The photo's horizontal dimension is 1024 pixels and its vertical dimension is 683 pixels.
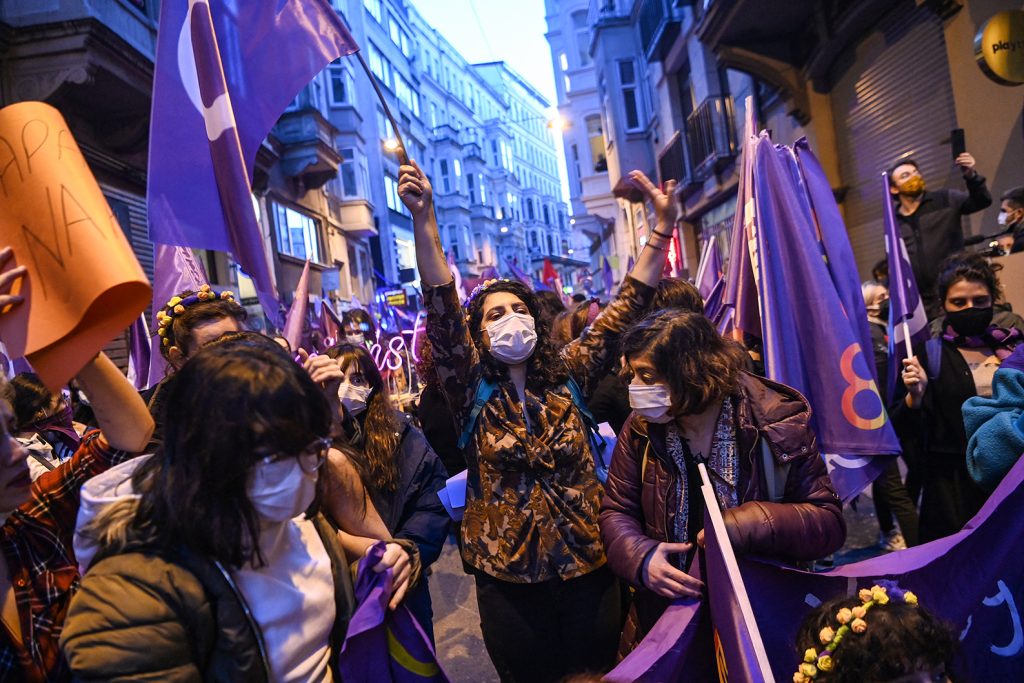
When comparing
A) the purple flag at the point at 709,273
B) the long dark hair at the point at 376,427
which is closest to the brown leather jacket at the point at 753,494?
the long dark hair at the point at 376,427

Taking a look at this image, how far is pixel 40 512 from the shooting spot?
5.84 ft

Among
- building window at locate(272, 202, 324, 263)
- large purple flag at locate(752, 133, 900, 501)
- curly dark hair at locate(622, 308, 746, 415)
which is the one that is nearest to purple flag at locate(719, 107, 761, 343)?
large purple flag at locate(752, 133, 900, 501)

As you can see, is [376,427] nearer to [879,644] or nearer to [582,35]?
[879,644]

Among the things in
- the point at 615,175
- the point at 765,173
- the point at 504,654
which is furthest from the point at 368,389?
the point at 615,175

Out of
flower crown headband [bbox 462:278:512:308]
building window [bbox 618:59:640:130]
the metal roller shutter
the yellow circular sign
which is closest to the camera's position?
flower crown headband [bbox 462:278:512:308]

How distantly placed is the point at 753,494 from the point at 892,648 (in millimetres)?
562

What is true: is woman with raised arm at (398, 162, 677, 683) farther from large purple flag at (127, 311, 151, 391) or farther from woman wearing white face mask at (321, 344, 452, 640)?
large purple flag at (127, 311, 151, 391)

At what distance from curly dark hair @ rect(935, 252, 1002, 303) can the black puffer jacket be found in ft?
10.9

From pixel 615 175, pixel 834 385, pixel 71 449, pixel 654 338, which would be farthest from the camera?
pixel 615 175

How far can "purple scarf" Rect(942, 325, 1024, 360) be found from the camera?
333 centimetres

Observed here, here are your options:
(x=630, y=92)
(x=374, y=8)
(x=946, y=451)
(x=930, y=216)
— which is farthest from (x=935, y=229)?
(x=374, y=8)

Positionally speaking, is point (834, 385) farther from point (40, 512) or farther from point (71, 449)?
point (71, 449)

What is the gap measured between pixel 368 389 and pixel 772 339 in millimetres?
1724

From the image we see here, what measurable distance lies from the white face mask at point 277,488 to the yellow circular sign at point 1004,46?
A: 21.7ft
